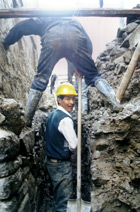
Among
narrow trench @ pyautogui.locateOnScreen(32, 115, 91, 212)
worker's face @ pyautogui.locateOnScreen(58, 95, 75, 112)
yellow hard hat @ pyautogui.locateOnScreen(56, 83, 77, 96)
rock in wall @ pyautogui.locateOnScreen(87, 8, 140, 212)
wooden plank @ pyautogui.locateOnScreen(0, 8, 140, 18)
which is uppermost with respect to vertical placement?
wooden plank @ pyautogui.locateOnScreen(0, 8, 140, 18)

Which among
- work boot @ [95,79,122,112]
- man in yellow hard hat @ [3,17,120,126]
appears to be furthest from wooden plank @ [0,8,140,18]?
work boot @ [95,79,122,112]

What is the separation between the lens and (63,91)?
2230mm

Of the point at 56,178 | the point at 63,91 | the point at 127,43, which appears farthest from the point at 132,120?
the point at 127,43

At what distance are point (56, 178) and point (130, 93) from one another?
5.25 feet

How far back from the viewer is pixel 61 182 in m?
2.00

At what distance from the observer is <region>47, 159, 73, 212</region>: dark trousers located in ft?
6.38

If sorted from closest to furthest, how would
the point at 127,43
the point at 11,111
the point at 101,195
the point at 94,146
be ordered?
the point at 11,111
the point at 101,195
the point at 94,146
the point at 127,43

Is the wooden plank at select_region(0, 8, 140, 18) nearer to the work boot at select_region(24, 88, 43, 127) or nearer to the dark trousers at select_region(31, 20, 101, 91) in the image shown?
the dark trousers at select_region(31, 20, 101, 91)

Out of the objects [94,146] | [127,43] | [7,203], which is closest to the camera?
[7,203]

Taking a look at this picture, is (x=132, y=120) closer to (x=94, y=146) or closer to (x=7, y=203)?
(x=94, y=146)

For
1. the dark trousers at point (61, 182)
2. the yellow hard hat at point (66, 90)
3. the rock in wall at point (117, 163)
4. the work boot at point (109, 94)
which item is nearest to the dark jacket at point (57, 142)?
the dark trousers at point (61, 182)

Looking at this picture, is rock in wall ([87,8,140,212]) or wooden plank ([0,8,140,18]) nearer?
rock in wall ([87,8,140,212])

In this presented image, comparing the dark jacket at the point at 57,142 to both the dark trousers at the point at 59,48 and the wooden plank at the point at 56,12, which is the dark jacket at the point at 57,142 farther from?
the wooden plank at the point at 56,12

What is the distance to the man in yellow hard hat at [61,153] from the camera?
195 cm
